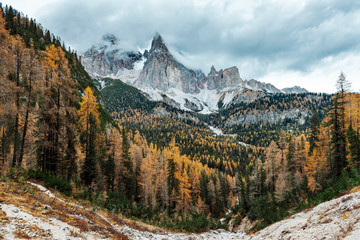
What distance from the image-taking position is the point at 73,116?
23.3 metres

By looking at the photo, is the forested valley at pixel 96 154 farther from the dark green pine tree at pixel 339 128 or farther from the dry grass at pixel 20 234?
the dry grass at pixel 20 234

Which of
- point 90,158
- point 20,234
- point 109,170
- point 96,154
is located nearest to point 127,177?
point 109,170

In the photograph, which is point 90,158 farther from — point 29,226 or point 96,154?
point 29,226

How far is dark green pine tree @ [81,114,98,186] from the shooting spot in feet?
95.3

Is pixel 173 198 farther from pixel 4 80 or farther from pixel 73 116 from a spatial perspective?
pixel 4 80

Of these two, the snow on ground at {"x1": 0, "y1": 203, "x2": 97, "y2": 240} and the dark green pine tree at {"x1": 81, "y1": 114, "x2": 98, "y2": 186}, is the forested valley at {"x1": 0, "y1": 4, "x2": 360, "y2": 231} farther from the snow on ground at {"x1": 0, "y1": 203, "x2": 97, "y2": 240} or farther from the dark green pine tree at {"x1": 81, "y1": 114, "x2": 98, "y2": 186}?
the snow on ground at {"x1": 0, "y1": 203, "x2": 97, "y2": 240}

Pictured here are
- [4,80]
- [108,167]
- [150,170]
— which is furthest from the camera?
[150,170]

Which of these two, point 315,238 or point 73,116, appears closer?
point 315,238

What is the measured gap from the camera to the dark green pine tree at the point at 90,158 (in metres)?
29.0

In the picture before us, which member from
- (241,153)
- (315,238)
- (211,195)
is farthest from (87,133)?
(241,153)

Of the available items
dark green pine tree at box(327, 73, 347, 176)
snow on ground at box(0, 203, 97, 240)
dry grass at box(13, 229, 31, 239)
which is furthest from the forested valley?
dry grass at box(13, 229, 31, 239)

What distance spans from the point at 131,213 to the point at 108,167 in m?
12.8

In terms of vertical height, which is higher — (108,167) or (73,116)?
(73,116)

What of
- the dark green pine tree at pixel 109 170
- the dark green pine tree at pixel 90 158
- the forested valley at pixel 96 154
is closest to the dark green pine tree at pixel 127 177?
the forested valley at pixel 96 154
